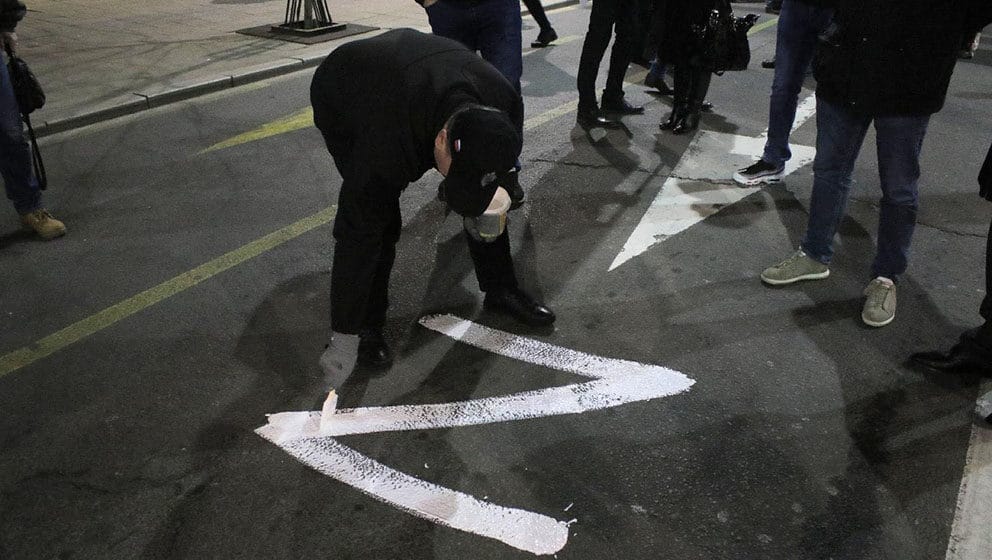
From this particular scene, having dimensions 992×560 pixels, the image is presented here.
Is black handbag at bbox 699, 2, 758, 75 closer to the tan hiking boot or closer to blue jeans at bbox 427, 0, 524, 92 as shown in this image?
blue jeans at bbox 427, 0, 524, 92

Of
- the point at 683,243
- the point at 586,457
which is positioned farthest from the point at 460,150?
the point at 683,243

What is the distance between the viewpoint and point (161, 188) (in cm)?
467

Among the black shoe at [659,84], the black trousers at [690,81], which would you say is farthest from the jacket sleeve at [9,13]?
the black shoe at [659,84]

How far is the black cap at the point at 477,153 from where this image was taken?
1881 millimetres

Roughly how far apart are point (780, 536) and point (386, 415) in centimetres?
140

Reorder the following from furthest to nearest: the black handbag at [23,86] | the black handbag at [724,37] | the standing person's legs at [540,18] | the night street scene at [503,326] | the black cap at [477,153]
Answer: the standing person's legs at [540,18] < the black handbag at [724,37] < the black handbag at [23,86] < the night street scene at [503,326] < the black cap at [477,153]

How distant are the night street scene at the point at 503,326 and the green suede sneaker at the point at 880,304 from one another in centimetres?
1

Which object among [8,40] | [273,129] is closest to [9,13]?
[8,40]

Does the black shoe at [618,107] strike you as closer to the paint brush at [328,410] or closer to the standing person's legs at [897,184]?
the standing person's legs at [897,184]

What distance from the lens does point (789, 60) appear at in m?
4.30

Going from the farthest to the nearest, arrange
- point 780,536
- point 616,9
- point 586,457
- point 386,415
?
1. point 616,9
2. point 386,415
3. point 586,457
4. point 780,536

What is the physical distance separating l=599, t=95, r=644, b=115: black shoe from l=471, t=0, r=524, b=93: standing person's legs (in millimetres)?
1909

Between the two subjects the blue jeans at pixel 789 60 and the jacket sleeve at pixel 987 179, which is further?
the blue jeans at pixel 789 60

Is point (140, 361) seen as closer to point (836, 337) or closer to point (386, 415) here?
point (386, 415)
